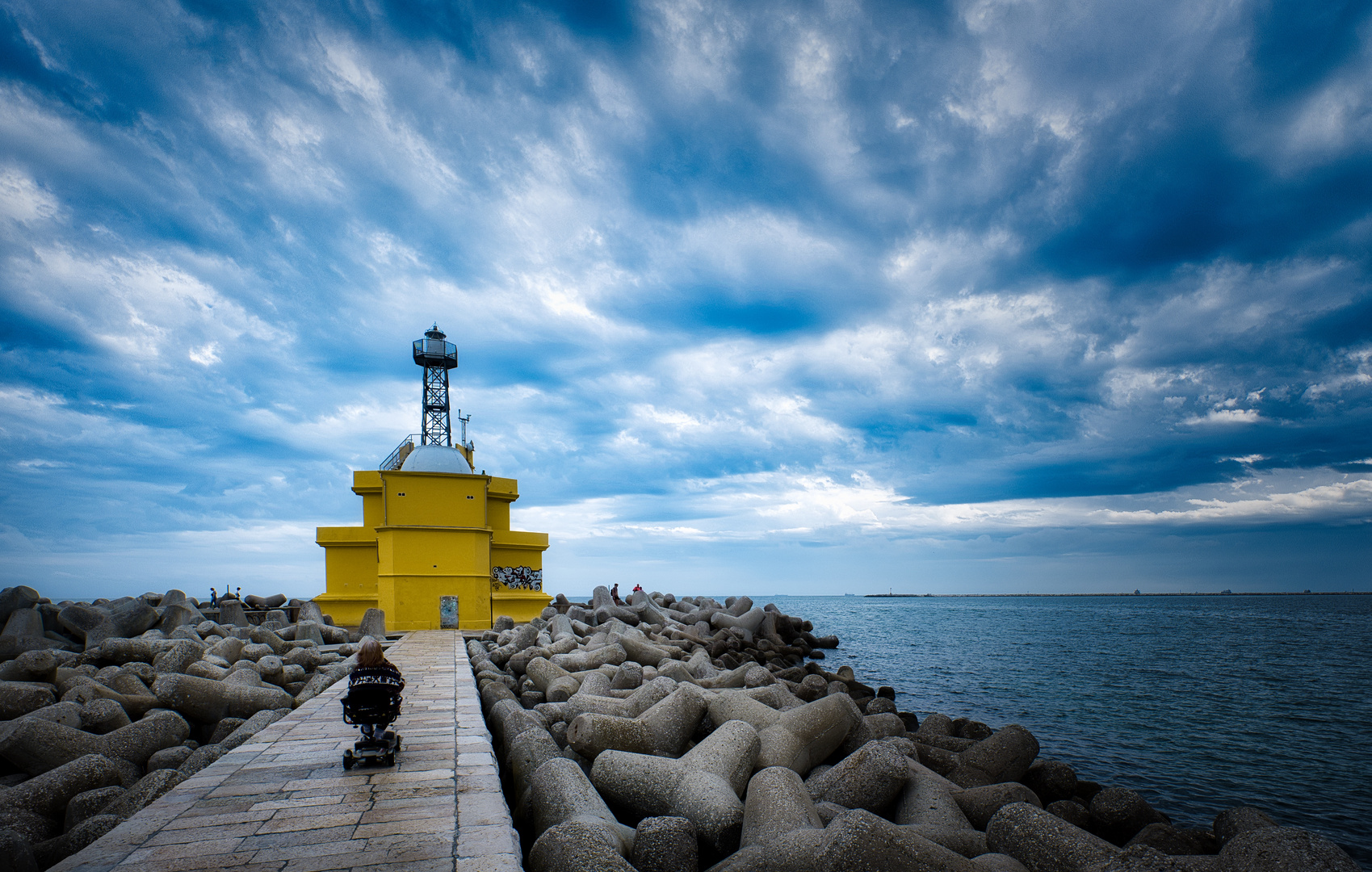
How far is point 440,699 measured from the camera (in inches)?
305

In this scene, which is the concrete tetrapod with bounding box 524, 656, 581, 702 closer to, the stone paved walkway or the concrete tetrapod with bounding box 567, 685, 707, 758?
the concrete tetrapod with bounding box 567, 685, 707, 758

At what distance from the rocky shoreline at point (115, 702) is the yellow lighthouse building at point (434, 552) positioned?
3.37m

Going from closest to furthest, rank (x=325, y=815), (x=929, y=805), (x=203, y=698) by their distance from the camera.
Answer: (x=325, y=815)
(x=929, y=805)
(x=203, y=698)

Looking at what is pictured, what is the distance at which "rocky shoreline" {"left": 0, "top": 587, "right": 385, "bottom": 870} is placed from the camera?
5141 mm

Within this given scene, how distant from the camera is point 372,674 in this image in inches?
205

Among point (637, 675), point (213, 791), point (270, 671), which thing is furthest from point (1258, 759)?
point (270, 671)

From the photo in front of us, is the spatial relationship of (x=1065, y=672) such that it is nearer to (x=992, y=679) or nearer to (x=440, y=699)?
(x=992, y=679)

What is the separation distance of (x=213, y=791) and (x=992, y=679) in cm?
1955

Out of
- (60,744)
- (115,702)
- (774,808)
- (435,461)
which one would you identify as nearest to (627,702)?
(774,808)

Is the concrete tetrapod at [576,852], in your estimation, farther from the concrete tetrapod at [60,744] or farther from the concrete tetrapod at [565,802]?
the concrete tetrapod at [60,744]

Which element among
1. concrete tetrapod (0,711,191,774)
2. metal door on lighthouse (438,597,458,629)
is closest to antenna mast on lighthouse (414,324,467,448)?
metal door on lighthouse (438,597,458,629)

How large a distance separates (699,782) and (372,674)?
262cm

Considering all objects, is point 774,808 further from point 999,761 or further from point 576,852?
point 999,761

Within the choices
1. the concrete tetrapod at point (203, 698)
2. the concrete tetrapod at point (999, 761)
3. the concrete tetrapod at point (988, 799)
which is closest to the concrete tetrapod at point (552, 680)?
the concrete tetrapod at point (203, 698)
